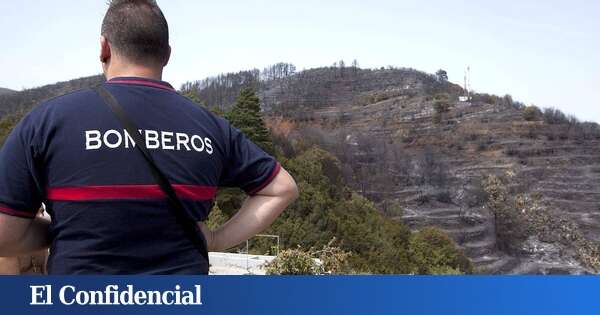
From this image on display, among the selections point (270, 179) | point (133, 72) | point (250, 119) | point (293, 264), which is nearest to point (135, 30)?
point (133, 72)

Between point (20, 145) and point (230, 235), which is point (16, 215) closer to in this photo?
point (20, 145)

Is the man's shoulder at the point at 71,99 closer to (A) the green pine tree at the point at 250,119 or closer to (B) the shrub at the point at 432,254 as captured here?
(B) the shrub at the point at 432,254

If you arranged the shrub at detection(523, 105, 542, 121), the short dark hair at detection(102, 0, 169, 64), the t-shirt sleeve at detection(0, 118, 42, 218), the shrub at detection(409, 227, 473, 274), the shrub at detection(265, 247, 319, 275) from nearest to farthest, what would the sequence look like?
1. the t-shirt sleeve at detection(0, 118, 42, 218)
2. the short dark hair at detection(102, 0, 169, 64)
3. the shrub at detection(265, 247, 319, 275)
4. the shrub at detection(409, 227, 473, 274)
5. the shrub at detection(523, 105, 542, 121)

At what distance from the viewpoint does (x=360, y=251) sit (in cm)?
2009

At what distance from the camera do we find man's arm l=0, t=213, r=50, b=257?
1.05 meters

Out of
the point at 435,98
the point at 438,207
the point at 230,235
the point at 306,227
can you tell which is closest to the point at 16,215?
the point at 230,235

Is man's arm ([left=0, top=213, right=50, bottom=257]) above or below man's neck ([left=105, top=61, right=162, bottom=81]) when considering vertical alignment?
below

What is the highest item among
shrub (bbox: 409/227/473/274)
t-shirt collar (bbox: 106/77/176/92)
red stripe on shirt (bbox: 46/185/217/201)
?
t-shirt collar (bbox: 106/77/176/92)

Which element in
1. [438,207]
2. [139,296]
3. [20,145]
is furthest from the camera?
[438,207]

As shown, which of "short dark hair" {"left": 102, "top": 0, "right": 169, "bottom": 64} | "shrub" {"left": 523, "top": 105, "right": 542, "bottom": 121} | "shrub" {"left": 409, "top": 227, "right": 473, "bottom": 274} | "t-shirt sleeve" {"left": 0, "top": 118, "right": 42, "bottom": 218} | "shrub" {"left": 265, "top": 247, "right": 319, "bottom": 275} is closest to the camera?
Result: "t-shirt sleeve" {"left": 0, "top": 118, "right": 42, "bottom": 218}

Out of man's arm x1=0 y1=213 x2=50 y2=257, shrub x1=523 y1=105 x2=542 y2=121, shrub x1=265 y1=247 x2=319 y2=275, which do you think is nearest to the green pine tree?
shrub x1=265 y1=247 x2=319 y2=275

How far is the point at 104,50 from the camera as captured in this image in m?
1.15

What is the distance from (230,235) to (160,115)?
293 millimetres

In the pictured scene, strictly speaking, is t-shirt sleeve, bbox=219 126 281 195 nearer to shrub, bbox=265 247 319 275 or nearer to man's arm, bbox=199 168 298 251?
man's arm, bbox=199 168 298 251
